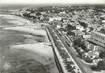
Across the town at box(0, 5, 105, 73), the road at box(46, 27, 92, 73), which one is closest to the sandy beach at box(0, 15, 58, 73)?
the town at box(0, 5, 105, 73)

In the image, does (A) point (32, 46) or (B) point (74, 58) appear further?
(A) point (32, 46)

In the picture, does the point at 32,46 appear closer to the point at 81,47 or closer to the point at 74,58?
the point at 74,58

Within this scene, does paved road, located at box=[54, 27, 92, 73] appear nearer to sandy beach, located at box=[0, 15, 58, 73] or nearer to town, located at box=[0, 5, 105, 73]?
town, located at box=[0, 5, 105, 73]

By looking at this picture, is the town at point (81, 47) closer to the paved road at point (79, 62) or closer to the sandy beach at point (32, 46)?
the paved road at point (79, 62)

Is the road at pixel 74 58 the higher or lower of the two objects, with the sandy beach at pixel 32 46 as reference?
lower

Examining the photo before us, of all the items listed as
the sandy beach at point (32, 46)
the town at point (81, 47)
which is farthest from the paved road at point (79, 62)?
the sandy beach at point (32, 46)

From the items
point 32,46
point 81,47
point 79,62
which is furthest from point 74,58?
point 32,46

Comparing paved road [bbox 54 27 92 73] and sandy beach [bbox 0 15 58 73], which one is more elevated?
sandy beach [bbox 0 15 58 73]

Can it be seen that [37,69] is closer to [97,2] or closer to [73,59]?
[73,59]

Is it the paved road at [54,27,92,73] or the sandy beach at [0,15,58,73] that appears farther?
the sandy beach at [0,15,58,73]

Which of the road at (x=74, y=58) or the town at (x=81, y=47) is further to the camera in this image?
the town at (x=81, y=47)

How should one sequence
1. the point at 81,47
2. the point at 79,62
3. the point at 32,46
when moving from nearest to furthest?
the point at 79,62
the point at 32,46
the point at 81,47

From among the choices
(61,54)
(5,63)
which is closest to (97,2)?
(61,54)
